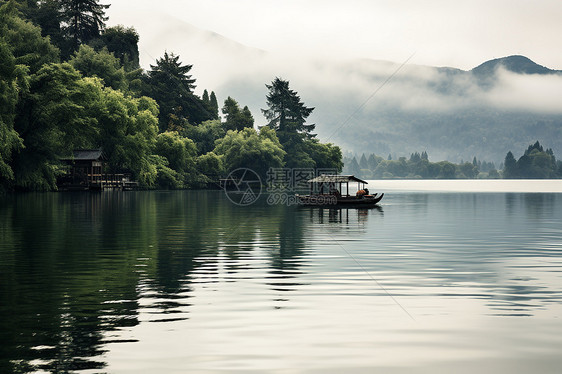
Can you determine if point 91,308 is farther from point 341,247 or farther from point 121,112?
point 121,112

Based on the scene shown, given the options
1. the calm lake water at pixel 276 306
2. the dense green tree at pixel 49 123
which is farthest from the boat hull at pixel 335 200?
the calm lake water at pixel 276 306

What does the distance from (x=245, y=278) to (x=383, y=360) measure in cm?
907

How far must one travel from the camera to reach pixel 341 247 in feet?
94.6

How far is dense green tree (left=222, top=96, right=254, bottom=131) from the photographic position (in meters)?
156

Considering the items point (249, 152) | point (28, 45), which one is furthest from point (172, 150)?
point (28, 45)

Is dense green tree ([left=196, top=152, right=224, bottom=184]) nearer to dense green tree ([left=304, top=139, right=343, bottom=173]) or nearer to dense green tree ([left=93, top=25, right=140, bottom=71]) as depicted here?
dense green tree ([left=93, top=25, right=140, bottom=71])

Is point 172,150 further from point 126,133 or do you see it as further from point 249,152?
point 249,152

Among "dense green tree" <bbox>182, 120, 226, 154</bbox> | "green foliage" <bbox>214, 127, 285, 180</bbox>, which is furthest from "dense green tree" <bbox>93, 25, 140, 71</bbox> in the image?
"green foliage" <bbox>214, 127, 285, 180</bbox>

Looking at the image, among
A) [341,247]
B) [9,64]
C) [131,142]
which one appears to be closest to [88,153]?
[131,142]

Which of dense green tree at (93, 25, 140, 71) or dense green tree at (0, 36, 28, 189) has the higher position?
dense green tree at (93, 25, 140, 71)

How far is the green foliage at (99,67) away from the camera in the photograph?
11288 cm

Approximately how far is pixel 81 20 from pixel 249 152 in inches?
1900

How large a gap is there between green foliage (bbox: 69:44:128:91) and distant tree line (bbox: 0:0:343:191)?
18cm

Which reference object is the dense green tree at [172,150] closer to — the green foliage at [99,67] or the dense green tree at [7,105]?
the green foliage at [99,67]
